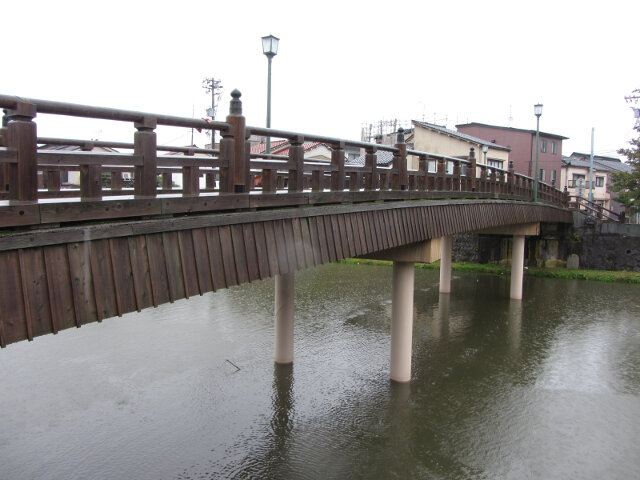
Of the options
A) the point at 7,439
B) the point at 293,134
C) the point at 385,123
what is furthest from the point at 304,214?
the point at 385,123

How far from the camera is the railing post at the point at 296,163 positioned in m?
7.76

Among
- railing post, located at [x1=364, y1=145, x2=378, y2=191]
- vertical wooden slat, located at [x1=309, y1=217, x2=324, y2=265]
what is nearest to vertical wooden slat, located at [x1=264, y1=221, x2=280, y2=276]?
vertical wooden slat, located at [x1=309, y1=217, x2=324, y2=265]

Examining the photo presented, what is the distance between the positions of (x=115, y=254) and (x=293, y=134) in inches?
130

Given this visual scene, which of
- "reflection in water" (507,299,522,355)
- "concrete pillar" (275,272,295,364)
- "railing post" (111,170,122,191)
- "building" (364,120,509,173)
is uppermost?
"building" (364,120,509,173)

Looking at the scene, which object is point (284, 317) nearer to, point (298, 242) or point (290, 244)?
point (298, 242)

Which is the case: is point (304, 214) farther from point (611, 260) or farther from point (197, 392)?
point (611, 260)

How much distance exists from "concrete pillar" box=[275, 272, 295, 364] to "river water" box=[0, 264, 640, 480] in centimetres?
47

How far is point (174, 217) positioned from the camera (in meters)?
5.91

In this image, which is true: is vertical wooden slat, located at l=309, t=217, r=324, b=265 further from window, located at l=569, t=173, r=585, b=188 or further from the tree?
window, located at l=569, t=173, r=585, b=188

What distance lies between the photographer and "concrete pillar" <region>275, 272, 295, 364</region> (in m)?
14.1

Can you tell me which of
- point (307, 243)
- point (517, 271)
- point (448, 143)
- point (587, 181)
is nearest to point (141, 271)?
point (307, 243)

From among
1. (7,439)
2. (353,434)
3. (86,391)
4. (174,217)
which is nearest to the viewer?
(174,217)

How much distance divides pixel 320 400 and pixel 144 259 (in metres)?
7.88

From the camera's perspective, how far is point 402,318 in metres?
13.1
